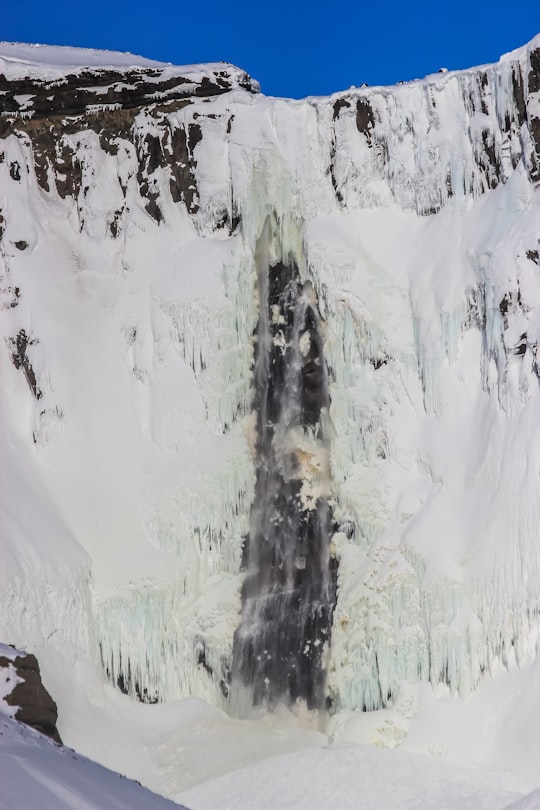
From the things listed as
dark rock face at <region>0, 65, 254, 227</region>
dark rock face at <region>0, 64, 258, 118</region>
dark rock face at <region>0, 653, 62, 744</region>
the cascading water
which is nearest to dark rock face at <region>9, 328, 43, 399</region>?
dark rock face at <region>0, 65, 254, 227</region>

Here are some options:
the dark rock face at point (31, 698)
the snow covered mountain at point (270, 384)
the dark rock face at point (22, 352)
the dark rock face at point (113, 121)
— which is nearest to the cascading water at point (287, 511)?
the snow covered mountain at point (270, 384)

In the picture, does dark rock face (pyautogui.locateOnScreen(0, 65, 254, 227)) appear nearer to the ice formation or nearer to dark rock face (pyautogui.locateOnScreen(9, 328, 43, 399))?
the ice formation

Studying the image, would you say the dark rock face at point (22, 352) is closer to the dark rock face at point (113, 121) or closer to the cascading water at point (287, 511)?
the dark rock face at point (113, 121)

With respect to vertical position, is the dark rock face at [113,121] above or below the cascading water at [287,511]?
above

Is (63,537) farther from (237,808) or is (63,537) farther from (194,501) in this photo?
(237,808)

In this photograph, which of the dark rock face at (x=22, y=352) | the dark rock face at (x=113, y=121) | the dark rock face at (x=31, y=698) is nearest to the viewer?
the dark rock face at (x=31, y=698)

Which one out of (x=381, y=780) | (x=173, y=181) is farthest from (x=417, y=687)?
(x=173, y=181)
